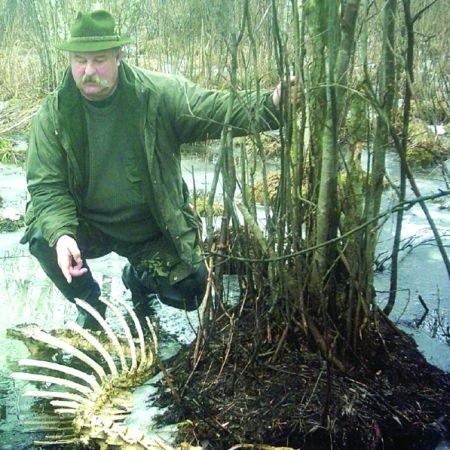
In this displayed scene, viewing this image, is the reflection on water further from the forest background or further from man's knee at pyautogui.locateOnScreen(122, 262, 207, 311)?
the forest background

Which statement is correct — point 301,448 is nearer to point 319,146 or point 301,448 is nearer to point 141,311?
point 319,146

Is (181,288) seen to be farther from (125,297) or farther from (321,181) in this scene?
(321,181)

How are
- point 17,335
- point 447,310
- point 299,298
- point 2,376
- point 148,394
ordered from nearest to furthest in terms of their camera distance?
point 299,298 → point 148,394 → point 2,376 → point 17,335 → point 447,310

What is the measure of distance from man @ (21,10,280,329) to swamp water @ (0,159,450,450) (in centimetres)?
22

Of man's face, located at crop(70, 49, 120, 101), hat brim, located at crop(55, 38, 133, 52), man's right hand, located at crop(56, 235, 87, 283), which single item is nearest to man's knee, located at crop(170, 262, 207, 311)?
man's right hand, located at crop(56, 235, 87, 283)

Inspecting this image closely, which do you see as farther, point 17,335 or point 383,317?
point 17,335

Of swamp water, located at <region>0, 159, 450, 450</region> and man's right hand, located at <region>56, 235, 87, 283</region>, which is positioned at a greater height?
man's right hand, located at <region>56, 235, 87, 283</region>

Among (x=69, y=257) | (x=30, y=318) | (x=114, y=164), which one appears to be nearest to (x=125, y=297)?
(x=30, y=318)

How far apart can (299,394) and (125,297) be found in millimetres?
1752

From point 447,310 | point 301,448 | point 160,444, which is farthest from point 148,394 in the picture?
point 447,310

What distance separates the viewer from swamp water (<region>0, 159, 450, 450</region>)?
2.98 meters

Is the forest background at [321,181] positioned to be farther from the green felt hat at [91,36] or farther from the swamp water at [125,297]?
the green felt hat at [91,36]

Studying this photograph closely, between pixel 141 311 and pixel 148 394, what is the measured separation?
1076 mm

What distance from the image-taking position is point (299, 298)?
2.80m
